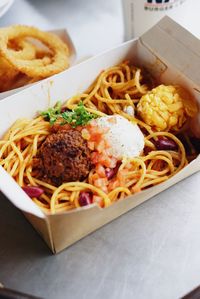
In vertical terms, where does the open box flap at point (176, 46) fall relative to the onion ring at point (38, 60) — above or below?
below

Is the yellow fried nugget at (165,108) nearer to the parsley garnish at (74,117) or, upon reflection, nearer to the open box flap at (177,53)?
the open box flap at (177,53)

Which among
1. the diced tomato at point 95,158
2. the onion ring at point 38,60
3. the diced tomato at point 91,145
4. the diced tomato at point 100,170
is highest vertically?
the onion ring at point 38,60

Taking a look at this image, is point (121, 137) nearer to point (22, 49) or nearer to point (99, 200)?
point (99, 200)

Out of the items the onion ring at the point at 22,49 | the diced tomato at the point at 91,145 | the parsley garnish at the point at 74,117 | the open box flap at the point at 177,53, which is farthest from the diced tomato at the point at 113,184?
the onion ring at the point at 22,49

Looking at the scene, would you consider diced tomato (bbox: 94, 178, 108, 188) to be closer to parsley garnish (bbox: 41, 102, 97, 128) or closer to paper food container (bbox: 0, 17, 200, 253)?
paper food container (bbox: 0, 17, 200, 253)

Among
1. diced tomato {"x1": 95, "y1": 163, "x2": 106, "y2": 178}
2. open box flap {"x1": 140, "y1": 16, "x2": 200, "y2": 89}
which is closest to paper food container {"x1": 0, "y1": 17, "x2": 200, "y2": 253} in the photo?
open box flap {"x1": 140, "y1": 16, "x2": 200, "y2": 89}

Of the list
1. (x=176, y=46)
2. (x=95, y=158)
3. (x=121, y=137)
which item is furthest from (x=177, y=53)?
(x=95, y=158)

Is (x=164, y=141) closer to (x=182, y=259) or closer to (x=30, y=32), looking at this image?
(x=182, y=259)
